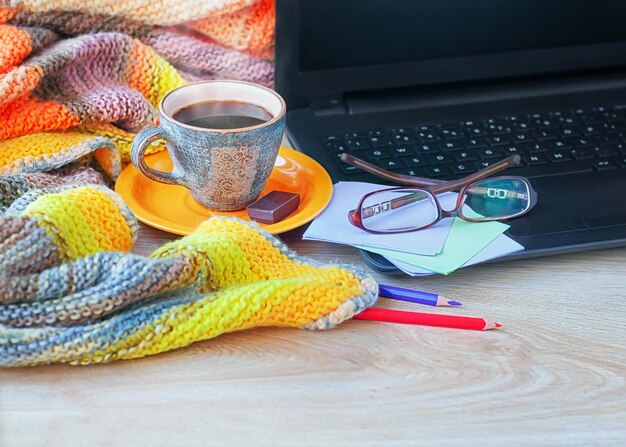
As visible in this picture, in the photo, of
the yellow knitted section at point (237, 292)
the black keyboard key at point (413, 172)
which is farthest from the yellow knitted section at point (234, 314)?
the black keyboard key at point (413, 172)

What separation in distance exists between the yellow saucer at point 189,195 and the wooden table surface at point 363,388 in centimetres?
14

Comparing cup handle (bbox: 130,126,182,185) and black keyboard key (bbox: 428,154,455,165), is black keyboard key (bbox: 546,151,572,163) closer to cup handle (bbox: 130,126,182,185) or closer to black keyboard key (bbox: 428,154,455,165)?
black keyboard key (bbox: 428,154,455,165)

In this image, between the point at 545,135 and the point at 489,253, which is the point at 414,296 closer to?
the point at 489,253

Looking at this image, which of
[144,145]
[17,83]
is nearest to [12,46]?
[17,83]

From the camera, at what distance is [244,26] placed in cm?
83

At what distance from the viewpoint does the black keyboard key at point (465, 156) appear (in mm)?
746

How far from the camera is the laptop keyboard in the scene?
733 millimetres

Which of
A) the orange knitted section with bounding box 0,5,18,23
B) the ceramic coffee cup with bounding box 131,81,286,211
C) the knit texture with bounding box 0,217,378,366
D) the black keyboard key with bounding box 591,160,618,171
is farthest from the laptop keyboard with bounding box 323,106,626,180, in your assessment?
the orange knitted section with bounding box 0,5,18,23

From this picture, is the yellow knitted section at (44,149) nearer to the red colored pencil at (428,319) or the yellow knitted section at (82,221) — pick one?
the yellow knitted section at (82,221)

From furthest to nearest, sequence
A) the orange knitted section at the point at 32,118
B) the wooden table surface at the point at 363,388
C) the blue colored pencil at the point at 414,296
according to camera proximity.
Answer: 1. the orange knitted section at the point at 32,118
2. the blue colored pencil at the point at 414,296
3. the wooden table surface at the point at 363,388

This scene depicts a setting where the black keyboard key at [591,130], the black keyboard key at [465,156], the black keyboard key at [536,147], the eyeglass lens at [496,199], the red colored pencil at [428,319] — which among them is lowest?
the red colored pencil at [428,319]

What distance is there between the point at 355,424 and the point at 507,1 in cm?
54

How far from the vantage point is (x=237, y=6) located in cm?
81

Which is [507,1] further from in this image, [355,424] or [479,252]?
[355,424]
